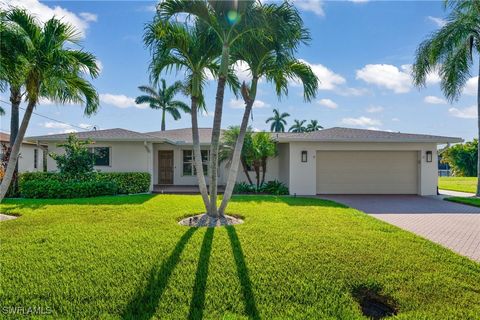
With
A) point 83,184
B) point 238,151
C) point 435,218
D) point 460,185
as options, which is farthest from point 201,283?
point 460,185

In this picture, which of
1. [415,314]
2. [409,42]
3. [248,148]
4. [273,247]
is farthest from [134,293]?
[409,42]

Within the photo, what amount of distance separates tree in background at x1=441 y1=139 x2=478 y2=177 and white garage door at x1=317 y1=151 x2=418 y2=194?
2017cm

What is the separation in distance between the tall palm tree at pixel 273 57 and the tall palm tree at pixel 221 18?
0.31 m

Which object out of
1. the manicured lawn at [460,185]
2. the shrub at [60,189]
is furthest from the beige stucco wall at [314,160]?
the shrub at [60,189]

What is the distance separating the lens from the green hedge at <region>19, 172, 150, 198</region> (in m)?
13.3

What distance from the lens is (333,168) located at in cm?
1597

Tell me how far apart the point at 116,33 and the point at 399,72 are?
1414 centimetres

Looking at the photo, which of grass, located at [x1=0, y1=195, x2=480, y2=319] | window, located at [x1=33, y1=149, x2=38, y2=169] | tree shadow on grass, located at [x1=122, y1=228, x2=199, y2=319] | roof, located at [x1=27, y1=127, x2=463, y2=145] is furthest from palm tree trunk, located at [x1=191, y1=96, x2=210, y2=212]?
window, located at [x1=33, y1=149, x2=38, y2=169]

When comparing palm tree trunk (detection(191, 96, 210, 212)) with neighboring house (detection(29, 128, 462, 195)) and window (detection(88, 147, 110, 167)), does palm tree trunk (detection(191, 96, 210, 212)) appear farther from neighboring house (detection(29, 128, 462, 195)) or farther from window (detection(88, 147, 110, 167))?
window (detection(88, 147, 110, 167))

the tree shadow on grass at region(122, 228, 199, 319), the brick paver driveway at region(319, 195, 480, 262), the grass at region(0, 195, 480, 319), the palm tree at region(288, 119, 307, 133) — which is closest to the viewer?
the tree shadow on grass at region(122, 228, 199, 319)

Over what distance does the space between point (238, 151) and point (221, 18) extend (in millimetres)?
3410

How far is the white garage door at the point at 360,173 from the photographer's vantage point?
1587cm

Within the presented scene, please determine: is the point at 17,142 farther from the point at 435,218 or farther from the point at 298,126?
the point at 298,126

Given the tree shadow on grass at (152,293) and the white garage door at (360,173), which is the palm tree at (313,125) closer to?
the white garage door at (360,173)
